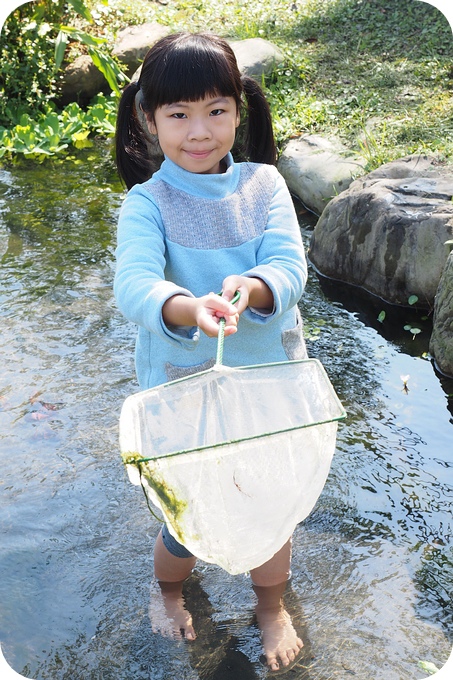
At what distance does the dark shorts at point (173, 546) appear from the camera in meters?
2.29

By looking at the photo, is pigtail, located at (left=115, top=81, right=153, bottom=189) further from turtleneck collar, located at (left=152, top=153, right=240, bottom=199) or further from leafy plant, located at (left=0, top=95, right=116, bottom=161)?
leafy plant, located at (left=0, top=95, right=116, bottom=161)

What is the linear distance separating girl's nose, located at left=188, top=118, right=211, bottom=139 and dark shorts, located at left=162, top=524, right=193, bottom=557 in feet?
3.43

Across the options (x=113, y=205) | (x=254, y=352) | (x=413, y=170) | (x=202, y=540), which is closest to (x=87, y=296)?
(x=113, y=205)

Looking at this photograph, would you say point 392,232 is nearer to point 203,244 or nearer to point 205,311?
point 203,244

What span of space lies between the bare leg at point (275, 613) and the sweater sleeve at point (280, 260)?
2.37 feet

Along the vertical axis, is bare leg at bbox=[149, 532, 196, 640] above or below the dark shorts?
below

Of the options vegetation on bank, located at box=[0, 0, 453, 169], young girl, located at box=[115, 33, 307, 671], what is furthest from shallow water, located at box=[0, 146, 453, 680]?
vegetation on bank, located at box=[0, 0, 453, 169]

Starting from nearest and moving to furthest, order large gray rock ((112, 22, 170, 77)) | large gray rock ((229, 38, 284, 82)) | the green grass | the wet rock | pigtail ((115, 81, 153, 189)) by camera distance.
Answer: pigtail ((115, 81, 153, 189)) < the green grass < large gray rock ((229, 38, 284, 82)) < the wet rock < large gray rock ((112, 22, 170, 77))

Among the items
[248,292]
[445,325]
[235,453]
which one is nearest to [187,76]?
[248,292]

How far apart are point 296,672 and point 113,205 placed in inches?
153

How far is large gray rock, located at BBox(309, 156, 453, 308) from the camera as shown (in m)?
4.08

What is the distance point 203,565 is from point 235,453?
0.95 metres

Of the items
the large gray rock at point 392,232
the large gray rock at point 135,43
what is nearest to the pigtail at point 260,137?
the large gray rock at point 392,232

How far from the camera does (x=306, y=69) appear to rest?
6.79 m
